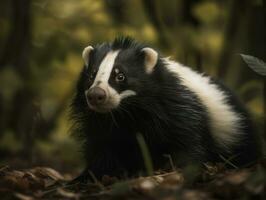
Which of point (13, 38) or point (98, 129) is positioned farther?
point (13, 38)

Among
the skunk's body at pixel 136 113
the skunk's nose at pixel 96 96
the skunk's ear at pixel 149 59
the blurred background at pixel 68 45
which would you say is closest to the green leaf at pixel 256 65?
the skunk's body at pixel 136 113

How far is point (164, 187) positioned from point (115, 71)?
7.32ft

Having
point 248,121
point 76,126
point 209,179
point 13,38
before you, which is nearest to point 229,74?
point 13,38

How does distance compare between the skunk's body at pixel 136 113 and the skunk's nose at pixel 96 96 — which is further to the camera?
the skunk's body at pixel 136 113

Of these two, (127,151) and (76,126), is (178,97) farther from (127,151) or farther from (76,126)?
(76,126)

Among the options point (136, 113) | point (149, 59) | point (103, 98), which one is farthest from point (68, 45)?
point (103, 98)

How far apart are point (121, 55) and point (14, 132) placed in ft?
19.6

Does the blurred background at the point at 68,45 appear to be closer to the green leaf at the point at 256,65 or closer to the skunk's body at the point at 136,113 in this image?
the skunk's body at the point at 136,113

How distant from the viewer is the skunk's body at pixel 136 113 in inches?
256

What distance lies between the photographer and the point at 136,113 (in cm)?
668

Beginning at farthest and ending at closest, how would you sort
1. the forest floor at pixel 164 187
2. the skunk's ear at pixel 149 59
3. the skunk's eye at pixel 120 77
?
the skunk's ear at pixel 149 59 → the skunk's eye at pixel 120 77 → the forest floor at pixel 164 187

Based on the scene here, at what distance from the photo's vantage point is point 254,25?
1108cm

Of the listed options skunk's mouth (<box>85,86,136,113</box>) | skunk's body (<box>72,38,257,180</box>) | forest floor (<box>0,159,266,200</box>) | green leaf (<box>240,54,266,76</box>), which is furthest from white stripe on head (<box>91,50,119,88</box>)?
green leaf (<box>240,54,266,76</box>)

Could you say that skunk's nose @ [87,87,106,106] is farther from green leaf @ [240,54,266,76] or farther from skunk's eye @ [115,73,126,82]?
green leaf @ [240,54,266,76]
